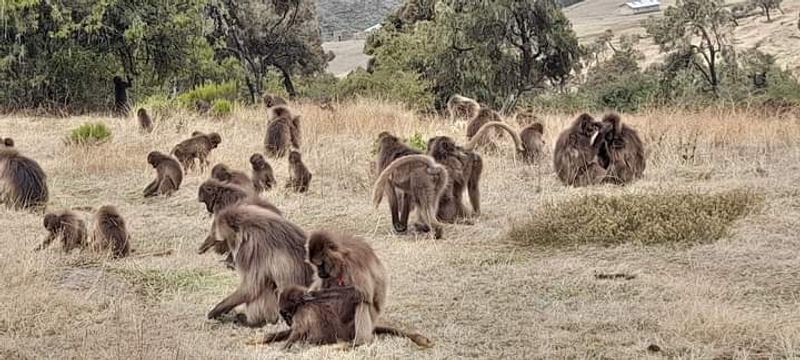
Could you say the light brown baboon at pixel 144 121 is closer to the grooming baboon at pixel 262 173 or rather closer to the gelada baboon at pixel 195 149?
the gelada baboon at pixel 195 149

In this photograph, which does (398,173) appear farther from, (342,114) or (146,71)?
(146,71)

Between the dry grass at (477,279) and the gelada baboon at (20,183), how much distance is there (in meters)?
0.25

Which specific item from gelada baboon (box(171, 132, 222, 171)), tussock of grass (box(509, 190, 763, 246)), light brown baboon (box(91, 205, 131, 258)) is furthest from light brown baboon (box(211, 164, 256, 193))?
gelada baboon (box(171, 132, 222, 171))

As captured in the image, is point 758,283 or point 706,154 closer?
point 758,283

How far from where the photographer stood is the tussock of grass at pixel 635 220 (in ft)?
31.8

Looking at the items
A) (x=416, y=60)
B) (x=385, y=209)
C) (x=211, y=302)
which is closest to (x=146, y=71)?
(x=416, y=60)

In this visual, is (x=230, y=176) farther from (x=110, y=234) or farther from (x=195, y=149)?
(x=195, y=149)

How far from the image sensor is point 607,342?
21.5 feet

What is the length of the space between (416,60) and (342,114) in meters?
9.44

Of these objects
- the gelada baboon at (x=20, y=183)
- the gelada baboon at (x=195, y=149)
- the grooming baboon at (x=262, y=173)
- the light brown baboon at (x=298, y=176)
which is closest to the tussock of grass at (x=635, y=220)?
the light brown baboon at (x=298, y=176)


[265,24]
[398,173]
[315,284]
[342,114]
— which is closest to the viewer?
[315,284]

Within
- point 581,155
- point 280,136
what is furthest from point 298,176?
point 581,155

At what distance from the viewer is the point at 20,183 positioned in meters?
11.6

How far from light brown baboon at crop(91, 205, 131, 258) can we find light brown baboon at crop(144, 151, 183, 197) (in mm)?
3316
